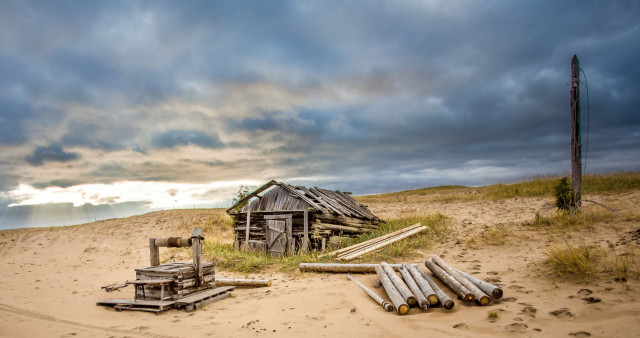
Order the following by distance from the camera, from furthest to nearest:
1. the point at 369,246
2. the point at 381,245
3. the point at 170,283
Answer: the point at 369,246, the point at 381,245, the point at 170,283

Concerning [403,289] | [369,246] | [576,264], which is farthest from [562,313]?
[369,246]

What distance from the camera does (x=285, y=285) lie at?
956 centimetres

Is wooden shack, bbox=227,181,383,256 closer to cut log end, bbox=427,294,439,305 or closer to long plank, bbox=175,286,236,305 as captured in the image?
long plank, bbox=175,286,236,305

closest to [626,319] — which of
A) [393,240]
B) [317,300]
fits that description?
[317,300]

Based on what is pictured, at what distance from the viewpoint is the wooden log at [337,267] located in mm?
9965

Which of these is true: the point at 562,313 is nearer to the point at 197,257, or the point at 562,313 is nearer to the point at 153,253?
the point at 197,257

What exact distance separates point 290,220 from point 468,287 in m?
10.1

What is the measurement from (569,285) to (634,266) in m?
1.46

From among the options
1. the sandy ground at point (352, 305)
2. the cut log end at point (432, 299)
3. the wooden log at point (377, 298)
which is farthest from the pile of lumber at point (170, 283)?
the cut log end at point (432, 299)

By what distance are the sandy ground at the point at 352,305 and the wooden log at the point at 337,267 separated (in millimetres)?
276

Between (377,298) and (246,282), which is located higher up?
(377,298)

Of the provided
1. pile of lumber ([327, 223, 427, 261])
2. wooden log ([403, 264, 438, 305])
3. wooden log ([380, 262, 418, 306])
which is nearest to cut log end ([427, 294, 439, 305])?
wooden log ([403, 264, 438, 305])

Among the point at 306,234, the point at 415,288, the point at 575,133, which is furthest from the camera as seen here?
the point at 306,234

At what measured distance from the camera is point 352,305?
23.4 feet
